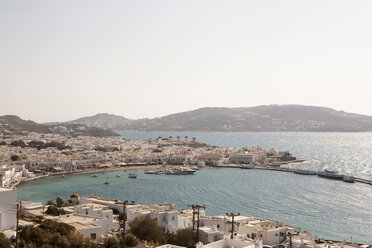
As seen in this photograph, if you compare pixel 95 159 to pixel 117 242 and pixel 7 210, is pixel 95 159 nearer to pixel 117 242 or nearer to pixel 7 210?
pixel 7 210

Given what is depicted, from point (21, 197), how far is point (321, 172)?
47.9 metres

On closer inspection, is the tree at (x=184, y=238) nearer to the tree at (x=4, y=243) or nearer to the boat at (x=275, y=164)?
the tree at (x=4, y=243)

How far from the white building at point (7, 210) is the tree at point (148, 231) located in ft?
21.0

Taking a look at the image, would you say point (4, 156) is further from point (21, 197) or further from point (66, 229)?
point (66, 229)

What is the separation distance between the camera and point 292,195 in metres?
45.4

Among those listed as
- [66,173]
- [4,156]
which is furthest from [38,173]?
[4,156]

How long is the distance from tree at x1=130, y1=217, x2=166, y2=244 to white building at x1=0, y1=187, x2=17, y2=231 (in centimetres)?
640

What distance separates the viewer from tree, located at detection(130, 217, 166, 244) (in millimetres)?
19594

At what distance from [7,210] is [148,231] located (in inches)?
280

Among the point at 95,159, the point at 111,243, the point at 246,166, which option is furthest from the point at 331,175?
the point at 111,243

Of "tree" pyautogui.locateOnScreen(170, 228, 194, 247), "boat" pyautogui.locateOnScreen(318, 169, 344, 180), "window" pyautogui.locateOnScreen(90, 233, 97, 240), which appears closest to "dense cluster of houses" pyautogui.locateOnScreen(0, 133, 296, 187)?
"boat" pyautogui.locateOnScreen(318, 169, 344, 180)

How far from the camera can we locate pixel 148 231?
19.9 metres

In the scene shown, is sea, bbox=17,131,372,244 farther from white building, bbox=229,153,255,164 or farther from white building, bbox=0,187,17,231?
white building, bbox=0,187,17,231

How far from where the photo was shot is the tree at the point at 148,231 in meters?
19.6
